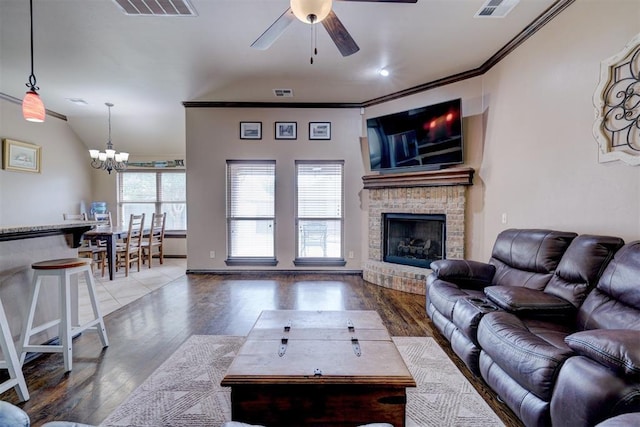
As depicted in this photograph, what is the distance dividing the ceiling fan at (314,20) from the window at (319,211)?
292 cm

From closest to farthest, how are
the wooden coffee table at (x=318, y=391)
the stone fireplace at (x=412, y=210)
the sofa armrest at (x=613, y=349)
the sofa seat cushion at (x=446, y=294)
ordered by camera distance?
the sofa armrest at (x=613, y=349) < the wooden coffee table at (x=318, y=391) < the sofa seat cushion at (x=446, y=294) < the stone fireplace at (x=412, y=210)

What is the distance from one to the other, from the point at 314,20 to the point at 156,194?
668 cm

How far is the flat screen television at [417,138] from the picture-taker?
157 inches

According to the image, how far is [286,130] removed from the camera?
5.32m

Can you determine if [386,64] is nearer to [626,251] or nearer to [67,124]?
[626,251]

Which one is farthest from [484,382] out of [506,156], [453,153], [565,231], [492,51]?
[492,51]

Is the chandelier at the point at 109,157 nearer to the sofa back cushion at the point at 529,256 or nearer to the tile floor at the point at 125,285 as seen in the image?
the tile floor at the point at 125,285

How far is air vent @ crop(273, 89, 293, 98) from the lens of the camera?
4738mm

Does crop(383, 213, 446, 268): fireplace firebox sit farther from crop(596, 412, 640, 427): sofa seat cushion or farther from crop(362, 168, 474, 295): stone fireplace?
crop(596, 412, 640, 427): sofa seat cushion

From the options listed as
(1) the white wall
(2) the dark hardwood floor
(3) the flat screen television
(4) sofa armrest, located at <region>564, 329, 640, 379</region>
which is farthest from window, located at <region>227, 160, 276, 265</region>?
(4) sofa armrest, located at <region>564, 329, 640, 379</region>

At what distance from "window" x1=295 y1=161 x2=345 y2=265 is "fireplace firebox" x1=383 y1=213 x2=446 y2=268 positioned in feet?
2.94

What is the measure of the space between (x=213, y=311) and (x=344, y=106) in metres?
3.88

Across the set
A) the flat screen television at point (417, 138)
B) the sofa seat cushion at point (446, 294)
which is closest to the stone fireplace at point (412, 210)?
the flat screen television at point (417, 138)

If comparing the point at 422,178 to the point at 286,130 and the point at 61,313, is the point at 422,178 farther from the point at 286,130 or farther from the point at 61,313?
the point at 61,313
